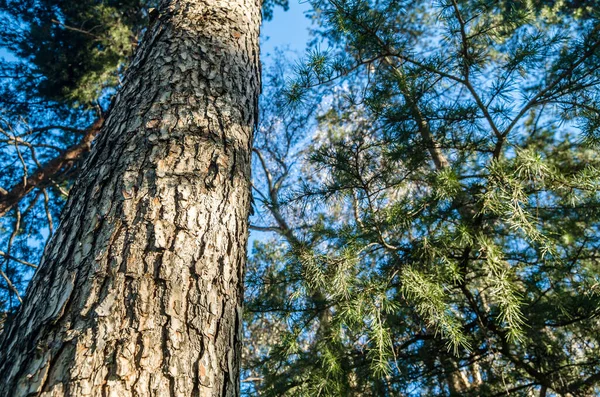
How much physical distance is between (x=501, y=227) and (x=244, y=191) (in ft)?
5.61

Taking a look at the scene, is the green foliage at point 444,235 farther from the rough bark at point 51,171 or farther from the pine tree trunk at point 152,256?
the rough bark at point 51,171

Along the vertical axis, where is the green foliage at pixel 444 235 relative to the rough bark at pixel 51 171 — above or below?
below

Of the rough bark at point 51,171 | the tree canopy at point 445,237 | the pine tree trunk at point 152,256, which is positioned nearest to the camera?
the pine tree trunk at point 152,256

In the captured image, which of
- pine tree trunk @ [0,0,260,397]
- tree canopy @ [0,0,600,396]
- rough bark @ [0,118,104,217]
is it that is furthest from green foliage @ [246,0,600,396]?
rough bark @ [0,118,104,217]

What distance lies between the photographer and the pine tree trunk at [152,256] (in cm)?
82

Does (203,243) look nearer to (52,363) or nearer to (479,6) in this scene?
(52,363)

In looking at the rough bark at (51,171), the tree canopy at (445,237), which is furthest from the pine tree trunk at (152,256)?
→ the rough bark at (51,171)

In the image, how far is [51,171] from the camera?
15.1 feet

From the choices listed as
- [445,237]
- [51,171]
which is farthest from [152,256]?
[51,171]

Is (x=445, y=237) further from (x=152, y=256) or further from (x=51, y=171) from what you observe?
(x=51, y=171)

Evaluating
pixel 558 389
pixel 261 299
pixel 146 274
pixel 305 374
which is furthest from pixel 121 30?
pixel 558 389

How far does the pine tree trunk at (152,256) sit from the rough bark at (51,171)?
343 cm

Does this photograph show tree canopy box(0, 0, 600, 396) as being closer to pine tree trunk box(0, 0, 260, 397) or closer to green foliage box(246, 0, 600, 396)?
green foliage box(246, 0, 600, 396)

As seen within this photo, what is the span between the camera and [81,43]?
17.0ft
